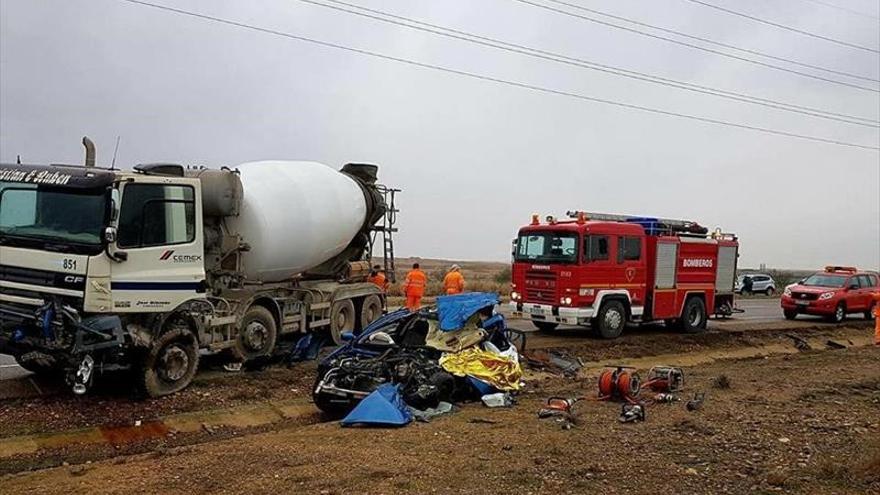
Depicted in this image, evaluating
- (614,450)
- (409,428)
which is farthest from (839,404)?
(409,428)

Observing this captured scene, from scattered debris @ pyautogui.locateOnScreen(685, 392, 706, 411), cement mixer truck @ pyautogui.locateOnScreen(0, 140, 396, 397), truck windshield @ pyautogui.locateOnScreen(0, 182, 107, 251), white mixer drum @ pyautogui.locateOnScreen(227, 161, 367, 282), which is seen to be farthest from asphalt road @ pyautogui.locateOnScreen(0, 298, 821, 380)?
scattered debris @ pyautogui.locateOnScreen(685, 392, 706, 411)

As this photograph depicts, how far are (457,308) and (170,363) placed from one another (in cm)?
375

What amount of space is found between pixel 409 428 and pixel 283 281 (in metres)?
5.94

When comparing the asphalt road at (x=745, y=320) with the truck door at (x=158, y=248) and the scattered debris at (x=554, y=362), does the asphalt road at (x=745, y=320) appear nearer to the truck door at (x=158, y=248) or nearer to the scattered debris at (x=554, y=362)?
the truck door at (x=158, y=248)

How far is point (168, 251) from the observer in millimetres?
9992

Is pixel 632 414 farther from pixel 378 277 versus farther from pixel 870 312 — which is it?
pixel 870 312

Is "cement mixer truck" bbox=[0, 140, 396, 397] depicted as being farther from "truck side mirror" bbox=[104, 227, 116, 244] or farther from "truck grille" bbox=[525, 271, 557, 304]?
"truck grille" bbox=[525, 271, 557, 304]

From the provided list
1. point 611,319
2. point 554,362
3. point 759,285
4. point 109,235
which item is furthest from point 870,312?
point 109,235

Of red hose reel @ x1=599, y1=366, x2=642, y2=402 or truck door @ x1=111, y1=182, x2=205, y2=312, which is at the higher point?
truck door @ x1=111, y1=182, x2=205, y2=312

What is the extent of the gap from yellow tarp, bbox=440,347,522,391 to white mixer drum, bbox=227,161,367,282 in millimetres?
3907

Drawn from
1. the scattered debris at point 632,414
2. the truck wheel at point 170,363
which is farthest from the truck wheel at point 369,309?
the scattered debris at point 632,414

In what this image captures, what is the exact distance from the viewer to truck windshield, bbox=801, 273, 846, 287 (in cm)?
2512

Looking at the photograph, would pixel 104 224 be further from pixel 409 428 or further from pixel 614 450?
pixel 614 450

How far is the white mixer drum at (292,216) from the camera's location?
12.1 m
